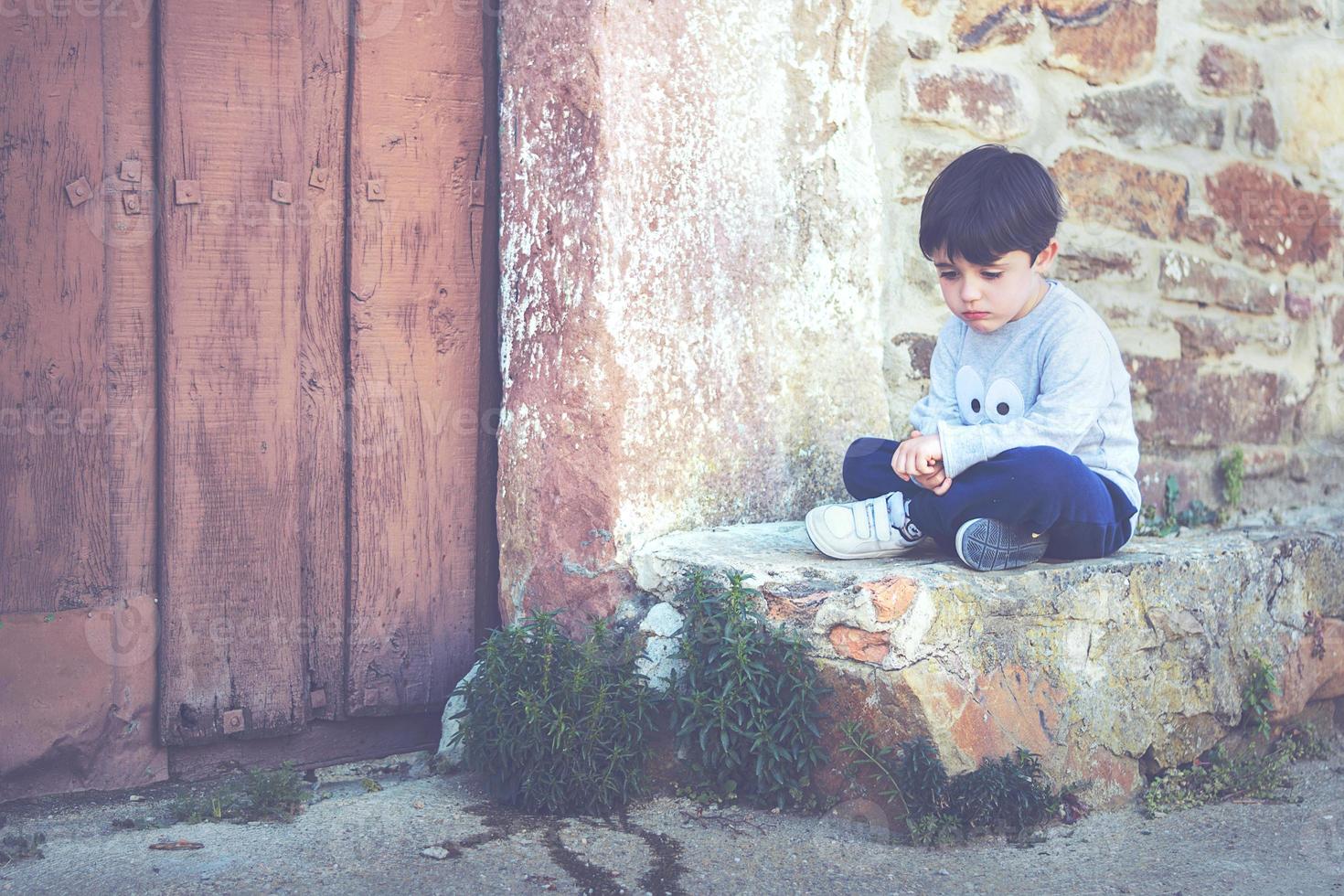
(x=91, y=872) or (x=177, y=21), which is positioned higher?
(x=177, y=21)

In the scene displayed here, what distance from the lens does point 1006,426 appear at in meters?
2.07

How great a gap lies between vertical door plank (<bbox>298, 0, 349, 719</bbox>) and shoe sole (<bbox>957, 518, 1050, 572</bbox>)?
3.87 ft

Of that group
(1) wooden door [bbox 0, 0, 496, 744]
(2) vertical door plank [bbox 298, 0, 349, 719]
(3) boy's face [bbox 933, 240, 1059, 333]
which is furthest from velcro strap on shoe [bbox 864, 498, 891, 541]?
(2) vertical door plank [bbox 298, 0, 349, 719]

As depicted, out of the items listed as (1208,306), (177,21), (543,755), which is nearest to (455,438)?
(543,755)

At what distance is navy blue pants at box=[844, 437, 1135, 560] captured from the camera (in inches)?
79.8

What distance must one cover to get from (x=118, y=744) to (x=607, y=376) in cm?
111

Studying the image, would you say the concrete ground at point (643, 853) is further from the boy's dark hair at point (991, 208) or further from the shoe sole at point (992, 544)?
the boy's dark hair at point (991, 208)

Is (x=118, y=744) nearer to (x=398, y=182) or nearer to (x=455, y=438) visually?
(x=455, y=438)

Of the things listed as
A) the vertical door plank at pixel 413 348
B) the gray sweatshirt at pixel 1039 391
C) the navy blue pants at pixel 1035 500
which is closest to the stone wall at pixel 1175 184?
the gray sweatshirt at pixel 1039 391

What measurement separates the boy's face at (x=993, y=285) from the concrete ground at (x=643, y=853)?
0.90m

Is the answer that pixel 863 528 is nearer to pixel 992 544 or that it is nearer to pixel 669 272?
pixel 992 544

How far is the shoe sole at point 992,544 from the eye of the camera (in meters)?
2.07

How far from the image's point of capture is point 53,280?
2.09m

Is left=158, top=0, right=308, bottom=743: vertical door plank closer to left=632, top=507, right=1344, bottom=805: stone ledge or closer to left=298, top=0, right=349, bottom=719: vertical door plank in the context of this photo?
left=298, top=0, right=349, bottom=719: vertical door plank
